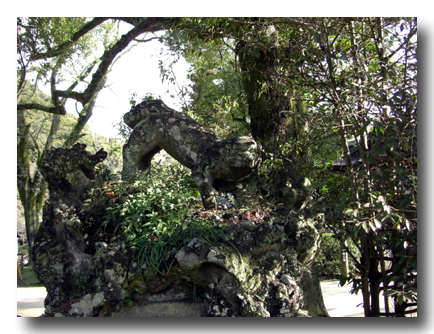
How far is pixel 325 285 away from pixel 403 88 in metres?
Result: 4.03

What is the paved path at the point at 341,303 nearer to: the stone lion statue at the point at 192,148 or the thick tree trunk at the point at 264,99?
the stone lion statue at the point at 192,148

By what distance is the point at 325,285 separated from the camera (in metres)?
6.12

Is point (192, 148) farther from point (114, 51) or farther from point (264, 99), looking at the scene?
point (114, 51)

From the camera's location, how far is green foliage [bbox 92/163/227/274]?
9.84 feet

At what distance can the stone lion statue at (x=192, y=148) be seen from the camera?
141 inches

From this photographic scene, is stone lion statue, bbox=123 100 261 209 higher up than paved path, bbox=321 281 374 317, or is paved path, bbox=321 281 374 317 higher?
stone lion statue, bbox=123 100 261 209

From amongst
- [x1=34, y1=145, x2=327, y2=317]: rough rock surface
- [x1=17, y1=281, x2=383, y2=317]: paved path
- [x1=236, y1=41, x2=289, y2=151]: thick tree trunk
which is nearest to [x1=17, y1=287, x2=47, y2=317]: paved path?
[x1=17, y1=281, x2=383, y2=317]: paved path

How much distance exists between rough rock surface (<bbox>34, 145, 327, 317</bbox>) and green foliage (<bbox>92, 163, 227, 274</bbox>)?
0.09 m

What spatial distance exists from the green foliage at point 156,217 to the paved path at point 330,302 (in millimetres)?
1659

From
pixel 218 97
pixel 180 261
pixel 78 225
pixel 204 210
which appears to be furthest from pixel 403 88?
pixel 218 97

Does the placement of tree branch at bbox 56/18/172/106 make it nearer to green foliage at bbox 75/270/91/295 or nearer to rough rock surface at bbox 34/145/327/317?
rough rock surface at bbox 34/145/327/317

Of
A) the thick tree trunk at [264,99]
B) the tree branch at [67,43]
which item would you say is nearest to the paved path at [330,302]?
the thick tree trunk at [264,99]

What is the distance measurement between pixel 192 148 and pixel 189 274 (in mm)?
1386

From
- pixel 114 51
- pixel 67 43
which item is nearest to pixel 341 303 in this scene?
pixel 114 51
